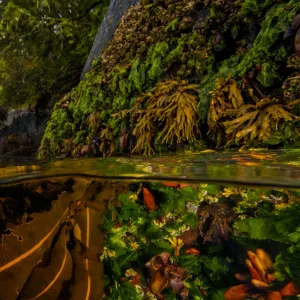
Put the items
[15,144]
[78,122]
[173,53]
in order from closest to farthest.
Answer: [173,53]
[78,122]
[15,144]

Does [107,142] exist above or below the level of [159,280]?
above

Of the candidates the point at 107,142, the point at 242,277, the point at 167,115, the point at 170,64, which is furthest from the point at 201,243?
the point at 170,64

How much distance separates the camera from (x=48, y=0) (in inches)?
270

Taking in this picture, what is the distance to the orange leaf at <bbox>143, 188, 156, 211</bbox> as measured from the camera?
1.42 metres

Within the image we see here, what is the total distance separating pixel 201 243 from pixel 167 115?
1.82 m

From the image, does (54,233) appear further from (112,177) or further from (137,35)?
(137,35)

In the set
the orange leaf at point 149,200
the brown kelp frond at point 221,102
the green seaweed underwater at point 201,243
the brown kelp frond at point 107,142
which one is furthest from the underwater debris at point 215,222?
the brown kelp frond at point 107,142

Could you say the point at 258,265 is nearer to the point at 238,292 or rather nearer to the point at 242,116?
the point at 238,292

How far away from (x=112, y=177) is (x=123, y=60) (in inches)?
128

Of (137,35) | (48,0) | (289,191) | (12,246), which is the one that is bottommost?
(12,246)

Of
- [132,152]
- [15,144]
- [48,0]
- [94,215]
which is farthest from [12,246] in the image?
[48,0]

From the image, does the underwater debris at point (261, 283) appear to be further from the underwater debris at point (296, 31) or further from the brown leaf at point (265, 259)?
the underwater debris at point (296, 31)

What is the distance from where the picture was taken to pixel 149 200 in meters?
1.42

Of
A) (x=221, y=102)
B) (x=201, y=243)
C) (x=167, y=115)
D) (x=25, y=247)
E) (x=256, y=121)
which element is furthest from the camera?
(x=167, y=115)
